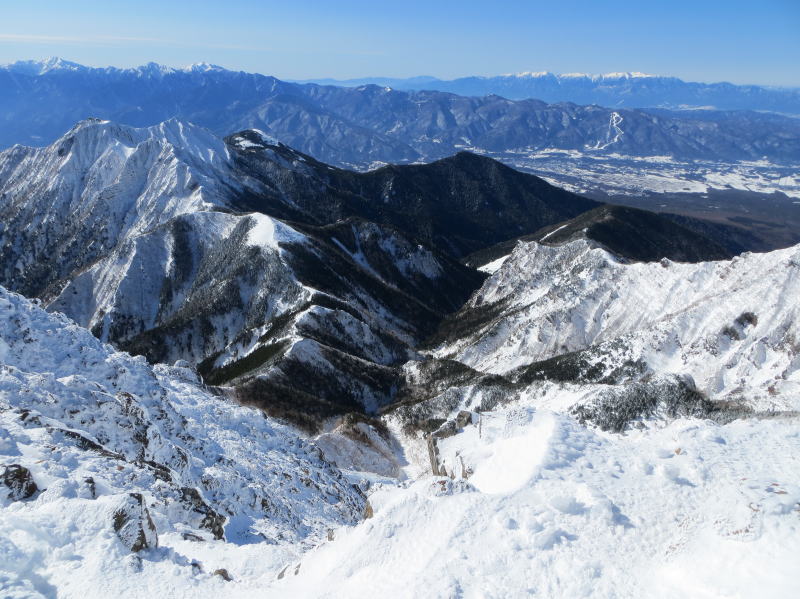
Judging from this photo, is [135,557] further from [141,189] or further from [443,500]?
[141,189]

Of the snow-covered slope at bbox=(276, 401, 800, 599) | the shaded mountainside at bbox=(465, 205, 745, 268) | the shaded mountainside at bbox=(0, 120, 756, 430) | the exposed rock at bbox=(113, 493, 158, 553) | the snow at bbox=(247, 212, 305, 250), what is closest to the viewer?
the snow-covered slope at bbox=(276, 401, 800, 599)

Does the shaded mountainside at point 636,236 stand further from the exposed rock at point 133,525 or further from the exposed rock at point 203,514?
the exposed rock at point 133,525

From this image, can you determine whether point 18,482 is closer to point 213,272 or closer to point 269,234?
point 269,234

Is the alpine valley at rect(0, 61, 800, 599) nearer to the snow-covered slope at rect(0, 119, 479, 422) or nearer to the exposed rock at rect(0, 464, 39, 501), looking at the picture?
the exposed rock at rect(0, 464, 39, 501)

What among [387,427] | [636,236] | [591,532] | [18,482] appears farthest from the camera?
[636,236]

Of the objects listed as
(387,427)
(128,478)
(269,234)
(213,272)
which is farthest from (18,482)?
(213,272)

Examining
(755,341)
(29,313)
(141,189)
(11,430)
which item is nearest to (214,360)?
(29,313)

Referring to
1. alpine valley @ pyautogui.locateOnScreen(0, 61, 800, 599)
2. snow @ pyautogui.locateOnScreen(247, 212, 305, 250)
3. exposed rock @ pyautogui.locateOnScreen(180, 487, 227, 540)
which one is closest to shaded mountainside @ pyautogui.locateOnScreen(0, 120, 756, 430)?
snow @ pyautogui.locateOnScreen(247, 212, 305, 250)
